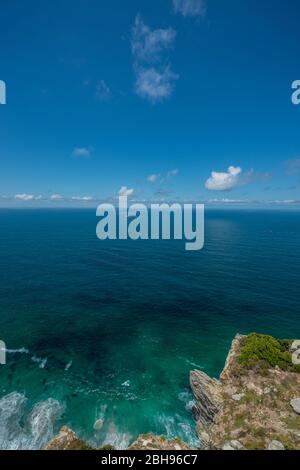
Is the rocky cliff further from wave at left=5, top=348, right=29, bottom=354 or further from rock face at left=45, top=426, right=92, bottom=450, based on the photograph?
wave at left=5, top=348, right=29, bottom=354

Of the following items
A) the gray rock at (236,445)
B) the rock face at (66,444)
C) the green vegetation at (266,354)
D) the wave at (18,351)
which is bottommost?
the wave at (18,351)

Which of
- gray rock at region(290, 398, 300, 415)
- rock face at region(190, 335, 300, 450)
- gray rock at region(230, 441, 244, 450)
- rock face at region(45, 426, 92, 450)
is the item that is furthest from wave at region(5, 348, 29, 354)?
gray rock at region(290, 398, 300, 415)

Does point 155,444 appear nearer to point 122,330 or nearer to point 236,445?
point 236,445

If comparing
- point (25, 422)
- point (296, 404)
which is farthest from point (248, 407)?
point (25, 422)

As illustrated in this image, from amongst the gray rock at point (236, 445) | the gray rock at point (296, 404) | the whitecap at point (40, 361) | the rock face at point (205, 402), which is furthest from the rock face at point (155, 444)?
the whitecap at point (40, 361)

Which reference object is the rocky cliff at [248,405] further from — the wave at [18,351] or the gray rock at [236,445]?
the wave at [18,351]

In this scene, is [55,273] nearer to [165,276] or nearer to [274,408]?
[165,276]
